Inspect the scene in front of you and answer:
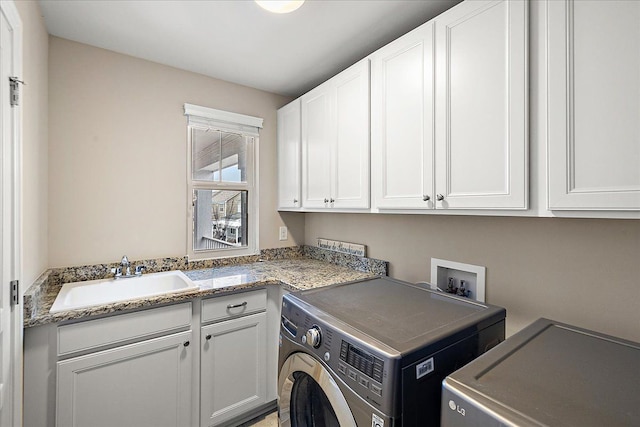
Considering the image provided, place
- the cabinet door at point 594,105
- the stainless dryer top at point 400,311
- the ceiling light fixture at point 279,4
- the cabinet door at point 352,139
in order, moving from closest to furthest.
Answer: the cabinet door at point 594,105
the stainless dryer top at point 400,311
the ceiling light fixture at point 279,4
the cabinet door at point 352,139

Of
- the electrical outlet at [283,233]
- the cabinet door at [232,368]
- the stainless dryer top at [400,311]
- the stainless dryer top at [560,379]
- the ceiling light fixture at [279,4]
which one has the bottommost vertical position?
the cabinet door at [232,368]

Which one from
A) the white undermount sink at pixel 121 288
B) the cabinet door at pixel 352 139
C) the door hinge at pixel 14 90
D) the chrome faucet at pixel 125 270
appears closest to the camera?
the door hinge at pixel 14 90

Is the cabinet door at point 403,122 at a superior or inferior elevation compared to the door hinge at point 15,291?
superior

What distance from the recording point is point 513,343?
96 cm

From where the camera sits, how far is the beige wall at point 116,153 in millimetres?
1779

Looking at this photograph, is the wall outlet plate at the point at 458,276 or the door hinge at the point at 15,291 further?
the wall outlet plate at the point at 458,276

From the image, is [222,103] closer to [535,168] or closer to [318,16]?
[318,16]

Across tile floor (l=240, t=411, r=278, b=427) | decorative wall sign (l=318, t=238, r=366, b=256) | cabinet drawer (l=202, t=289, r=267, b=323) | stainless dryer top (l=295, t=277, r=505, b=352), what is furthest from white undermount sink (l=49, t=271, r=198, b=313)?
decorative wall sign (l=318, t=238, r=366, b=256)

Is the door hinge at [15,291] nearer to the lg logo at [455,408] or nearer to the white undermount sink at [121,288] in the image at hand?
the white undermount sink at [121,288]

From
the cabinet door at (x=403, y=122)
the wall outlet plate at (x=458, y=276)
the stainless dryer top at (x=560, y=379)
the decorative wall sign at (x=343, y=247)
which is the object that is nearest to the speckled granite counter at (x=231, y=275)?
the decorative wall sign at (x=343, y=247)

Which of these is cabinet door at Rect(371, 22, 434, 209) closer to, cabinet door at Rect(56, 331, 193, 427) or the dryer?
the dryer

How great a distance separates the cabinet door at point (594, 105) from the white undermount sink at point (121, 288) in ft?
5.83

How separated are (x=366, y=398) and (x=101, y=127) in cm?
213

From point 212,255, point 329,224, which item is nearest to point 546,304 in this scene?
point 329,224
